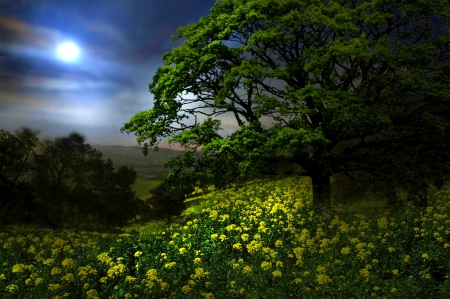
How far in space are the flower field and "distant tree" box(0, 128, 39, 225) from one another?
466 inches

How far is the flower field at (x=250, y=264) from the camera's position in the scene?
7809 millimetres

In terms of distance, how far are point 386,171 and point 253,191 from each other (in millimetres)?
7393

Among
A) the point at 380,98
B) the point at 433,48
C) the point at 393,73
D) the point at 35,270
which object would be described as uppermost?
the point at 433,48

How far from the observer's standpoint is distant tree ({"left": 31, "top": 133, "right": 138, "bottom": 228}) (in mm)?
24875

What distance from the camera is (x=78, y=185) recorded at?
85.3 ft

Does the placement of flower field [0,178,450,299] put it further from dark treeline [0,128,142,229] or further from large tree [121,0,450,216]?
dark treeline [0,128,142,229]

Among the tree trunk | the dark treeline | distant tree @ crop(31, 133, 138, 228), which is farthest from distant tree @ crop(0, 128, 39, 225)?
the tree trunk

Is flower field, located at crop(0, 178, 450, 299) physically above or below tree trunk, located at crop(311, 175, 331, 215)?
below

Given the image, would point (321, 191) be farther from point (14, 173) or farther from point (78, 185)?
point (14, 173)

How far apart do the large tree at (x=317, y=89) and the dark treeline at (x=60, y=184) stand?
30.6 feet

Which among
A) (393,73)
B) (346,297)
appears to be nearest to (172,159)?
(393,73)

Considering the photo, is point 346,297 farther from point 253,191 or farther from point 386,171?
point 253,191

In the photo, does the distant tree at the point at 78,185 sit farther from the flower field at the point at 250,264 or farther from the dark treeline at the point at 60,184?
the flower field at the point at 250,264

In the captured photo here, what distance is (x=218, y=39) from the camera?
57.2ft
